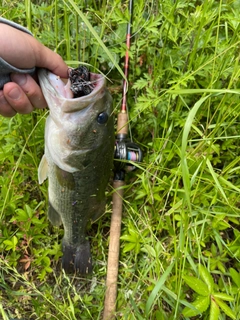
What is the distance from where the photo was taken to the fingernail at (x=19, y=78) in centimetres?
175

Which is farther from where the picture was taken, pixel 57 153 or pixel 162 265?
pixel 162 265

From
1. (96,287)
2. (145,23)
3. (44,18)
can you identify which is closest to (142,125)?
(145,23)

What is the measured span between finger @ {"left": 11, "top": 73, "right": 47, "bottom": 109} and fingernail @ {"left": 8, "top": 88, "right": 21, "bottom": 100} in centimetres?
4

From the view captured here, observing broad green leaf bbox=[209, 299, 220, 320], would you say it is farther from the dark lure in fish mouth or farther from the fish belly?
the dark lure in fish mouth

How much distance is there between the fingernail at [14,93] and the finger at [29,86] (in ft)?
0.14

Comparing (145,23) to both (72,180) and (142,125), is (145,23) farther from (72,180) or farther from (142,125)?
(72,180)

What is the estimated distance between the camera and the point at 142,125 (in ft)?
8.41

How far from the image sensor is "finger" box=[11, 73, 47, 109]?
1759 millimetres

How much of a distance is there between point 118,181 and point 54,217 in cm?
54

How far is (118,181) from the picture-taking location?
2.42 meters

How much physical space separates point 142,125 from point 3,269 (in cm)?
→ 151

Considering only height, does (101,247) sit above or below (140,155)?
below

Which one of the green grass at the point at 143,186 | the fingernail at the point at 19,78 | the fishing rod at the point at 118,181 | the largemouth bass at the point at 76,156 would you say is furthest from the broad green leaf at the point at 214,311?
the fingernail at the point at 19,78

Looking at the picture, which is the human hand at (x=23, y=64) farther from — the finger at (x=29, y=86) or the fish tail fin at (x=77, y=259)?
the fish tail fin at (x=77, y=259)
